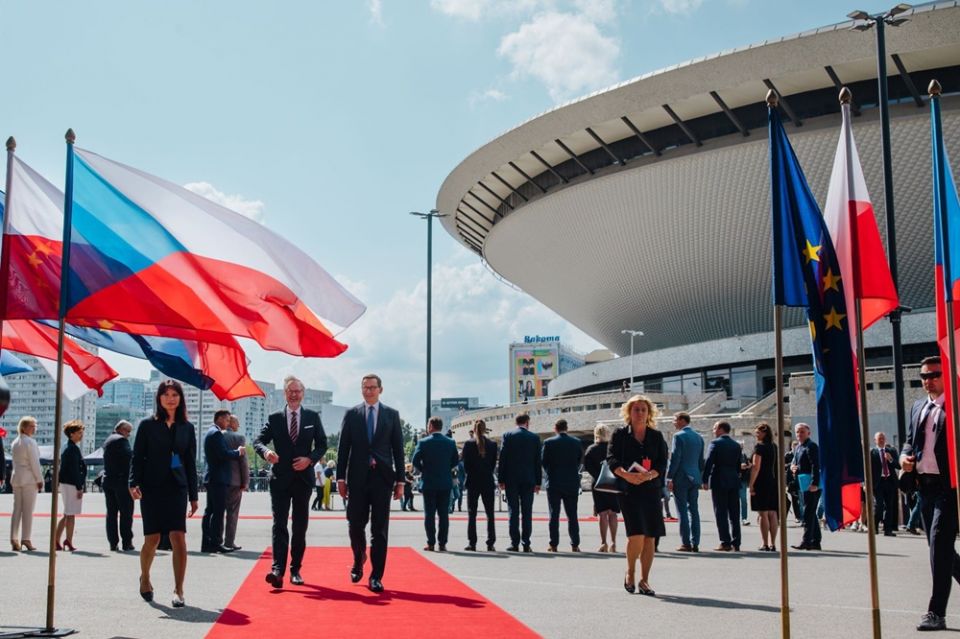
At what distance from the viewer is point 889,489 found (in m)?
16.7

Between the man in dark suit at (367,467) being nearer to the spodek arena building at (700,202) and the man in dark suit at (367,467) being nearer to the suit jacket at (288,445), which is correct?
the suit jacket at (288,445)

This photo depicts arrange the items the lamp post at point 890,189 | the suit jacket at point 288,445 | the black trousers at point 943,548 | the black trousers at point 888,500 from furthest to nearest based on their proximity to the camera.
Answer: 1. the lamp post at point 890,189
2. the black trousers at point 888,500
3. the suit jacket at point 288,445
4. the black trousers at point 943,548

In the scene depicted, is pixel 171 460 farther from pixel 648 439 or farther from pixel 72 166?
pixel 648 439

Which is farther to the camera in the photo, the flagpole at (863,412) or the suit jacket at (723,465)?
the suit jacket at (723,465)

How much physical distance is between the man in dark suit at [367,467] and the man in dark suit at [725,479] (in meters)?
5.90

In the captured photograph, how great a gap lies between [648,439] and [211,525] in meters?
6.41

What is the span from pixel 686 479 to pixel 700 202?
3421 centimetres

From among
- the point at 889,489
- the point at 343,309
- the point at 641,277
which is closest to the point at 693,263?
the point at 641,277

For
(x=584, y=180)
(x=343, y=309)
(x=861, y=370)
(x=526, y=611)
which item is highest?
(x=584, y=180)

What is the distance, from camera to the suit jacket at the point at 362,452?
9.09 m

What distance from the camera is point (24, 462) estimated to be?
13.2 metres

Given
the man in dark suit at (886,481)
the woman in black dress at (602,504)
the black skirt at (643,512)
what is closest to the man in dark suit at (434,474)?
the woman in black dress at (602,504)

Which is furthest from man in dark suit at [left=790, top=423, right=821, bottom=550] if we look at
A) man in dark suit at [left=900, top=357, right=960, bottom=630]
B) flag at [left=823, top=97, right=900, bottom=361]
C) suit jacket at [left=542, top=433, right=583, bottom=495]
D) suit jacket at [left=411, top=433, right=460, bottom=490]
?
flag at [left=823, top=97, right=900, bottom=361]

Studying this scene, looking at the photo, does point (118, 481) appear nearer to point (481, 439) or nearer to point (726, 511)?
point (481, 439)
